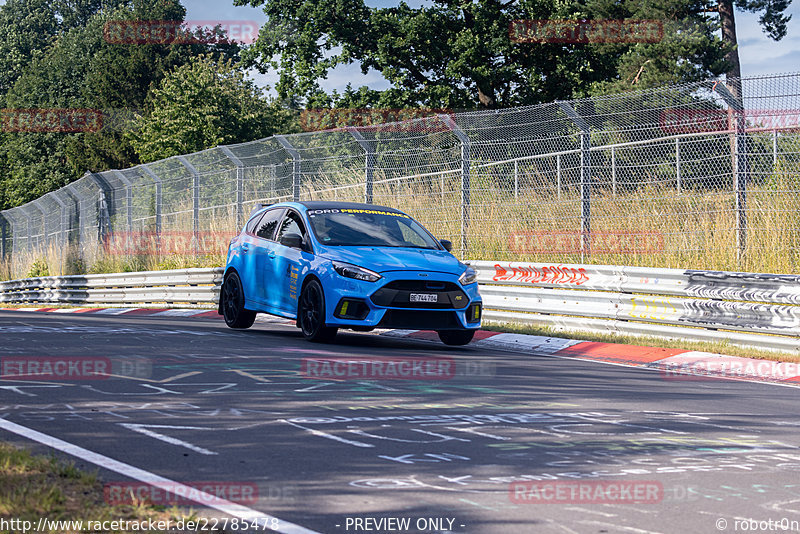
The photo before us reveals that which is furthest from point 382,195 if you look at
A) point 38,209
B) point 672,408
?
point 38,209

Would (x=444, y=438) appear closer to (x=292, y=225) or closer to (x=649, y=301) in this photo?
(x=649, y=301)

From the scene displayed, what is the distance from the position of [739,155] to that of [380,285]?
4.81m

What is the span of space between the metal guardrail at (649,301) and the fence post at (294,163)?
18.9ft

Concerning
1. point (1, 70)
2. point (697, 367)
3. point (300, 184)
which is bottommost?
point (697, 367)

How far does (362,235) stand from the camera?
13.1 metres

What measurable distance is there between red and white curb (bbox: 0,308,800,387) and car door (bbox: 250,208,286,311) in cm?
214

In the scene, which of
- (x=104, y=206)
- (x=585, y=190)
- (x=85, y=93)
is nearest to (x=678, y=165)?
(x=585, y=190)

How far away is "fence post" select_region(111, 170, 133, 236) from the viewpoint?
1103 inches

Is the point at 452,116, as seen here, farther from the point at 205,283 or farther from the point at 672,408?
the point at 672,408

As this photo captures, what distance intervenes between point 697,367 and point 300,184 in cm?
1084

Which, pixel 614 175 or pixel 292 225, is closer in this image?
pixel 292 225

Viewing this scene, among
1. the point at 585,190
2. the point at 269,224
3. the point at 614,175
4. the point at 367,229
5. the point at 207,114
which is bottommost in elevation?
the point at 367,229

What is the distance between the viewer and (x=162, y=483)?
494 cm

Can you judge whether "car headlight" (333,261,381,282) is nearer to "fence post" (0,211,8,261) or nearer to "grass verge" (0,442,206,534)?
"grass verge" (0,442,206,534)
